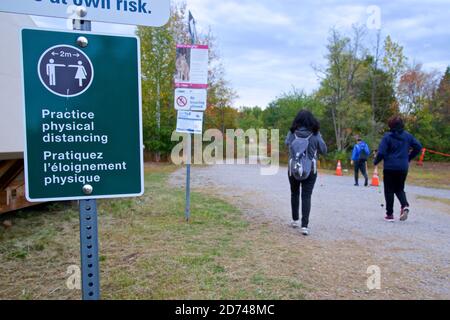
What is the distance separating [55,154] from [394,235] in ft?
16.5

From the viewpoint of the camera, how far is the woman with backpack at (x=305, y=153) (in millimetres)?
5094

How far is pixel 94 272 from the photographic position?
5.86ft

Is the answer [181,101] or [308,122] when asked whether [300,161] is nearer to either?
[308,122]

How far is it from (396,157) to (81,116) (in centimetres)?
577

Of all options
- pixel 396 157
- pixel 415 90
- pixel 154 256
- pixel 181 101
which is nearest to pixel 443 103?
pixel 415 90

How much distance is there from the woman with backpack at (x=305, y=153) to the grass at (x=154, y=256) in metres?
0.82

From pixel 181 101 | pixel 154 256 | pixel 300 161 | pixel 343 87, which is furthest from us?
pixel 343 87

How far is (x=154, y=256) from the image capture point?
13.2ft

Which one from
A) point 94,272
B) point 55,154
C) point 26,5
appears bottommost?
point 94,272

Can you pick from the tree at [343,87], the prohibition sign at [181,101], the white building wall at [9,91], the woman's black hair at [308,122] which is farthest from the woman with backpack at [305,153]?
the tree at [343,87]

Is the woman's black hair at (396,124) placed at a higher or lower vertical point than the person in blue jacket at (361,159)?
higher

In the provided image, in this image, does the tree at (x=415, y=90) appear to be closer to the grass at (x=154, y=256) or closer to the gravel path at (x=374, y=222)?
the gravel path at (x=374, y=222)
